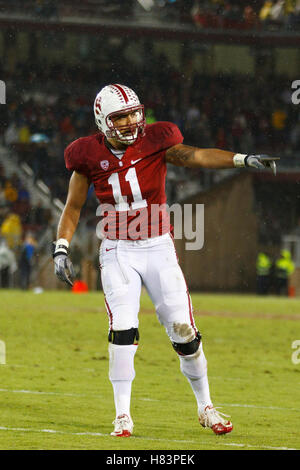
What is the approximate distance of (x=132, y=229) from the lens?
687cm

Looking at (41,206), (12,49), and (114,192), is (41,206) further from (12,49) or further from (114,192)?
(114,192)

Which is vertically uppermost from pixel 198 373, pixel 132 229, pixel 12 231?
pixel 132 229

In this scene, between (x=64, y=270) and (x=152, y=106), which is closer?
(x=64, y=270)

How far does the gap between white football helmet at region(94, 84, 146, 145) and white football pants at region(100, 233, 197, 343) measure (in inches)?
28.0

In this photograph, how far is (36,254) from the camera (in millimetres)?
28062

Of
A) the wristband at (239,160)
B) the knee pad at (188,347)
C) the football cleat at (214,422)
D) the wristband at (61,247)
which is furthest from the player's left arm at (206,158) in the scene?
the football cleat at (214,422)

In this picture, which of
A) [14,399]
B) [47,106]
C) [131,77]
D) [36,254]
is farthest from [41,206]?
[14,399]

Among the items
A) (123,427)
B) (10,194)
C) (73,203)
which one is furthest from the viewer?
(10,194)

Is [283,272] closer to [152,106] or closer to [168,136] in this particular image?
[152,106]

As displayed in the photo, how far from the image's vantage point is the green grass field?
660 centimetres

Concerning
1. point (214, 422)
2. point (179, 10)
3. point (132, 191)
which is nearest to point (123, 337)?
point (214, 422)

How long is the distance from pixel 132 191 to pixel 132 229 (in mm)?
257
